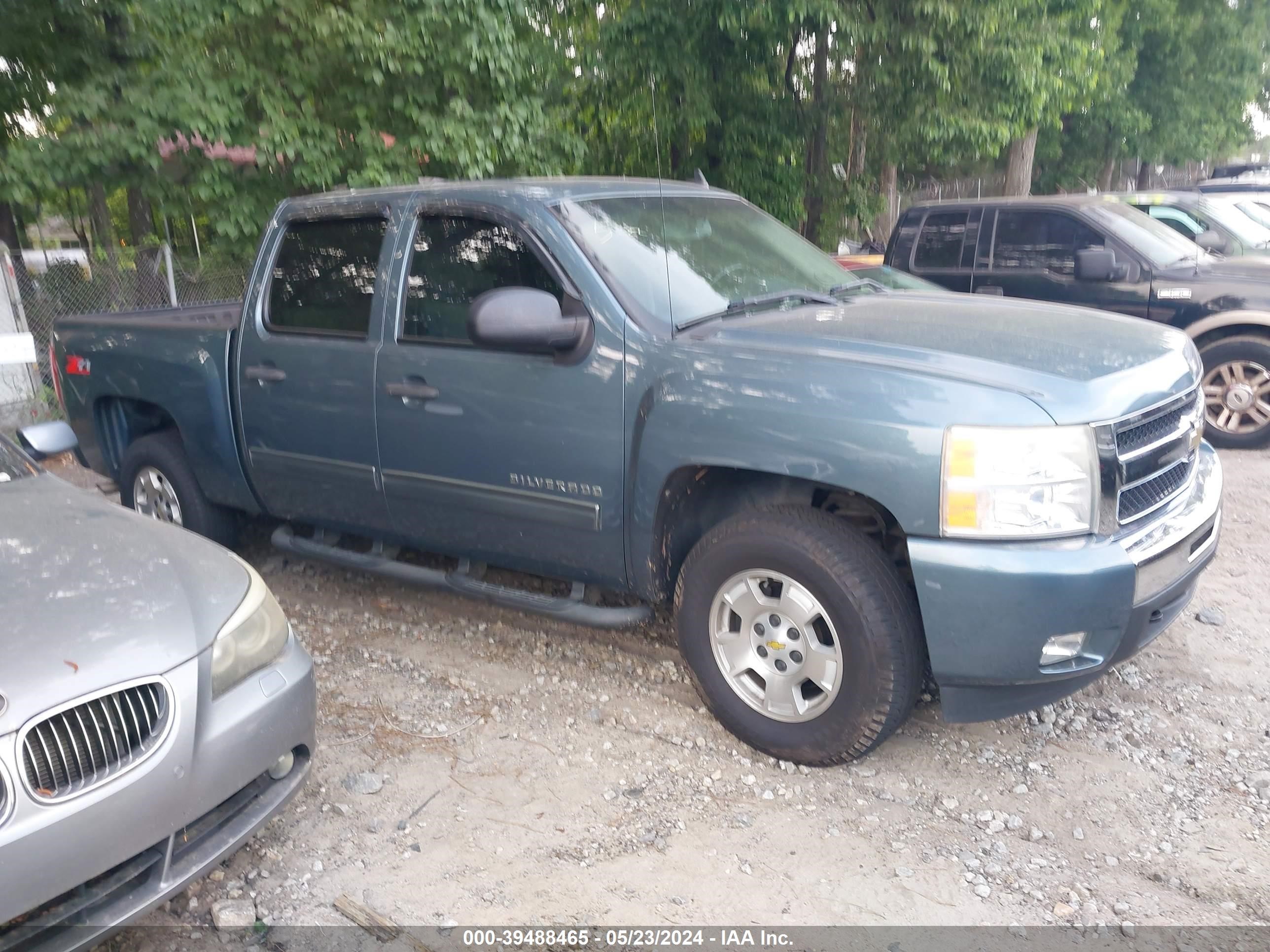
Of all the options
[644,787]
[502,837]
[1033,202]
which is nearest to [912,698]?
[644,787]

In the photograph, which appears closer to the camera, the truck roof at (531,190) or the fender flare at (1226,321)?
the truck roof at (531,190)

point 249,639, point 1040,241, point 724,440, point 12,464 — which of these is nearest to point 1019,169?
point 1040,241

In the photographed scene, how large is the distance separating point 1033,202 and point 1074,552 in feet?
21.1

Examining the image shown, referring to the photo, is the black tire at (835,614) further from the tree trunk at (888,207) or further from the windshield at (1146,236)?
the tree trunk at (888,207)

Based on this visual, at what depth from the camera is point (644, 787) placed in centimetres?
349

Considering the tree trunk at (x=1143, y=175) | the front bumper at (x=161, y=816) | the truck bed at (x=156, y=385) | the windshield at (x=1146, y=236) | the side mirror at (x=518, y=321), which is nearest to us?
the front bumper at (x=161, y=816)

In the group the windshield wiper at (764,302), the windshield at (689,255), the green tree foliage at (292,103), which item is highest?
the green tree foliage at (292,103)

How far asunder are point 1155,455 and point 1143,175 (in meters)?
27.8

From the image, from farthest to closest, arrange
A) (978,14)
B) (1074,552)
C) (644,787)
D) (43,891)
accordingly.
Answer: (978,14)
(644,787)
(1074,552)
(43,891)

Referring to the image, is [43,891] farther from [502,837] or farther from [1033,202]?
[1033,202]

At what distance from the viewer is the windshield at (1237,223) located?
348 inches

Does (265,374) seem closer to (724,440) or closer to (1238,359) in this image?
(724,440)

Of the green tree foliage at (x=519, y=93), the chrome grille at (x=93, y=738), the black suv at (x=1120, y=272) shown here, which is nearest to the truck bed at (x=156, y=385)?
the chrome grille at (x=93, y=738)

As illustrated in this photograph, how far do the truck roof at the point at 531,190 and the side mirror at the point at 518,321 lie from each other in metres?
0.60
